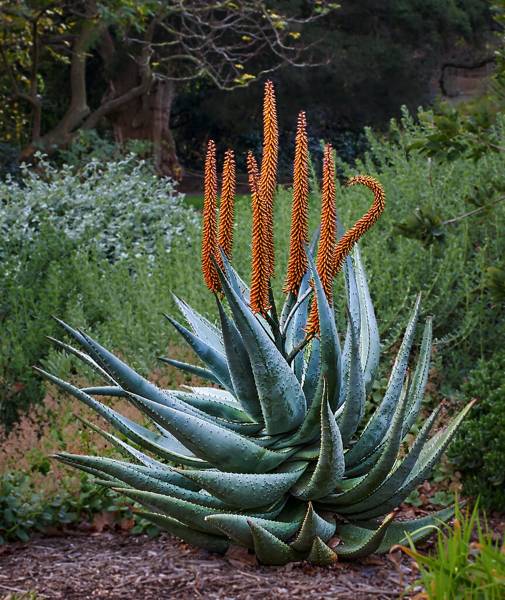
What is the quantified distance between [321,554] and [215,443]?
56cm

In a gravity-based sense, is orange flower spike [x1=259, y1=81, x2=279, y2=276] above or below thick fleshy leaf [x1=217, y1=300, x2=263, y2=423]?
above

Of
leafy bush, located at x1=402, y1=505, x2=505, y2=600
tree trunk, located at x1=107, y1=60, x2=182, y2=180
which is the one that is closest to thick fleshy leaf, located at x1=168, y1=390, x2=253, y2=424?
leafy bush, located at x1=402, y1=505, x2=505, y2=600

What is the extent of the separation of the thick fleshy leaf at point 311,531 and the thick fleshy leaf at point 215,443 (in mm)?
238

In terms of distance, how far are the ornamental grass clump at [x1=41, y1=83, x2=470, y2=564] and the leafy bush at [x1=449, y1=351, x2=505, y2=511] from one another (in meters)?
1.03

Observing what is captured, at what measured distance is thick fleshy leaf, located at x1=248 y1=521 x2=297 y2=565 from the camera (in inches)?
131

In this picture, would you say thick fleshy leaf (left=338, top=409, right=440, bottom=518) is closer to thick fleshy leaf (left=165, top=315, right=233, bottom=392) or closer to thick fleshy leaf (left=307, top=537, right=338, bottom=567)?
thick fleshy leaf (left=307, top=537, right=338, bottom=567)

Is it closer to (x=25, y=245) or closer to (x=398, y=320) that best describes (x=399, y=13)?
(x=25, y=245)

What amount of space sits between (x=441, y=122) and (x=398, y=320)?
2219 millimetres

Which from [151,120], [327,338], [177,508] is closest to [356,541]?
[177,508]

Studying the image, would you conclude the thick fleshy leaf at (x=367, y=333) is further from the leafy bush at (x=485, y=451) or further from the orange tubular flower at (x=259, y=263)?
the leafy bush at (x=485, y=451)

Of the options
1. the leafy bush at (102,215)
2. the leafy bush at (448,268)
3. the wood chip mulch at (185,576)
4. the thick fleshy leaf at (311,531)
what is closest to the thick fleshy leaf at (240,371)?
the thick fleshy leaf at (311,531)

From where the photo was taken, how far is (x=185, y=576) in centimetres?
353

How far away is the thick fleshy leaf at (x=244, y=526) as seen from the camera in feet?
10.9

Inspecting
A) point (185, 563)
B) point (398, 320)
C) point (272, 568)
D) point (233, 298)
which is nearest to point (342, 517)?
point (272, 568)
